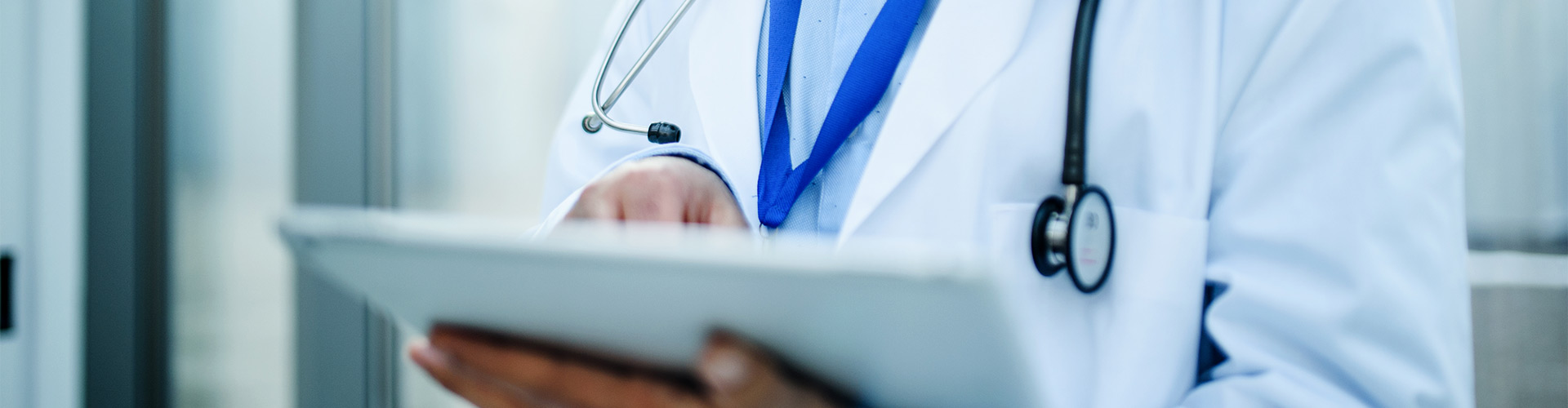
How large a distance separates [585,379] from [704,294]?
0.42 feet

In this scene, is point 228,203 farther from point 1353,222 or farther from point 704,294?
point 1353,222

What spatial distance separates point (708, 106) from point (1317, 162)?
0.52 m

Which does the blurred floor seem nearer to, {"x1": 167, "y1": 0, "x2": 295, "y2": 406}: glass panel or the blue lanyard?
the blue lanyard

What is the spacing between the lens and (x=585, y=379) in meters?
0.41

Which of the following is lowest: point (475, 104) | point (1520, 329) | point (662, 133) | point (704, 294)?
point (1520, 329)

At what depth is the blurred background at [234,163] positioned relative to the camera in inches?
51.5

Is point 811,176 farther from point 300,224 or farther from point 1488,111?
point 1488,111

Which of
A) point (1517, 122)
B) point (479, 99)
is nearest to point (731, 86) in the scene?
point (479, 99)

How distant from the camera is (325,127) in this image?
132 centimetres

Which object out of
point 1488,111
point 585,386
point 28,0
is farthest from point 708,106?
point 28,0

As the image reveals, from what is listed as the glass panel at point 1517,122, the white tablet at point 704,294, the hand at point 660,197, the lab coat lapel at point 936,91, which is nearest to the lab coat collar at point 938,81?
the lab coat lapel at point 936,91

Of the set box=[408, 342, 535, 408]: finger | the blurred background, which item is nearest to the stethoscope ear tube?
box=[408, 342, 535, 408]: finger

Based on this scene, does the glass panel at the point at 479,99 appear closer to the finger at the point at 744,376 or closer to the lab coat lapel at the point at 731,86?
the lab coat lapel at the point at 731,86

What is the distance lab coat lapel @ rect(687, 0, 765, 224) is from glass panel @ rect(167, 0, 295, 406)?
3.24ft
